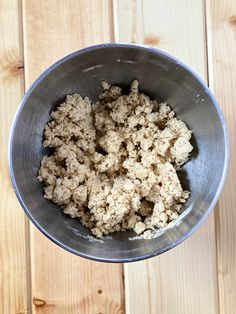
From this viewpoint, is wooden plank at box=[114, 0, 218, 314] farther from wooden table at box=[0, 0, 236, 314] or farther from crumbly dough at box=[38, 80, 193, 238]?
crumbly dough at box=[38, 80, 193, 238]

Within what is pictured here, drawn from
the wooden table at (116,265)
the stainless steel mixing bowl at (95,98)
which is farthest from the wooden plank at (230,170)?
the stainless steel mixing bowl at (95,98)

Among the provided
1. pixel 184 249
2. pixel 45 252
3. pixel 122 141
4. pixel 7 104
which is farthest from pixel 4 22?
pixel 184 249

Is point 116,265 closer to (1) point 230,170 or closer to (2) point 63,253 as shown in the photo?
(2) point 63,253

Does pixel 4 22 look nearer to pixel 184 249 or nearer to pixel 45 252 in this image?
pixel 45 252

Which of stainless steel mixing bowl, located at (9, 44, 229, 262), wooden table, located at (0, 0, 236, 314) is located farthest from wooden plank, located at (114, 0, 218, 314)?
stainless steel mixing bowl, located at (9, 44, 229, 262)

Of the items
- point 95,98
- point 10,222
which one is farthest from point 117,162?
point 10,222

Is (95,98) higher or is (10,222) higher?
(95,98)
